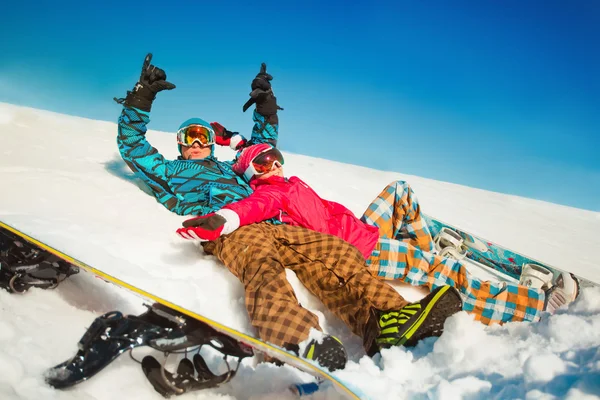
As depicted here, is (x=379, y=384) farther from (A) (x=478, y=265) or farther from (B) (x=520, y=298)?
(A) (x=478, y=265)

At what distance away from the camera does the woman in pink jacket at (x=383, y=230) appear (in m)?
2.38

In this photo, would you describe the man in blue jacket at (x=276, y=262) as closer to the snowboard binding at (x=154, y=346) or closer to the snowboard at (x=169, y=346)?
the snowboard at (x=169, y=346)

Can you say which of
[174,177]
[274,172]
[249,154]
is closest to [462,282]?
[274,172]

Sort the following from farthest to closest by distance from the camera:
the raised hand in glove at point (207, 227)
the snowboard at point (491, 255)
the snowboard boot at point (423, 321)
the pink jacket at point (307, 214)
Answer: the snowboard at point (491, 255) < the pink jacket at point (307, 214) < the raised hand in glove at point (207, 227) < the snowboard boot at point (423, 321)

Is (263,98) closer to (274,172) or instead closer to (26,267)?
(274,172)

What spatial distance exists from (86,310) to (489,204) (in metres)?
7.93

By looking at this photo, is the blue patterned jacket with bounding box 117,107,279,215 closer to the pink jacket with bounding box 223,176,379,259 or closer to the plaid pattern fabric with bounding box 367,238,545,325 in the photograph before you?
the pink jacket with bounding box 223,176,379,259

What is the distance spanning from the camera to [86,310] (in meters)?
1.68

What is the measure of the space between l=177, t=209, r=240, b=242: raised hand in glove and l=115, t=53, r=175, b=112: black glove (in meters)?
1.64

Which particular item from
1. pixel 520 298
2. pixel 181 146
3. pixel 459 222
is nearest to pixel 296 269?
pixel 520 298

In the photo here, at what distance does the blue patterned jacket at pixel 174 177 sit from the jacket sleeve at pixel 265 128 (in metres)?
0.96

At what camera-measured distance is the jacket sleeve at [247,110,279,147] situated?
4078 mm

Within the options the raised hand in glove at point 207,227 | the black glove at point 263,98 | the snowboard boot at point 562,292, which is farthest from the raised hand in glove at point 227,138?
the snowboard boot at point 562,292

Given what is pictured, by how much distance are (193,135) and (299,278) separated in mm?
1900
